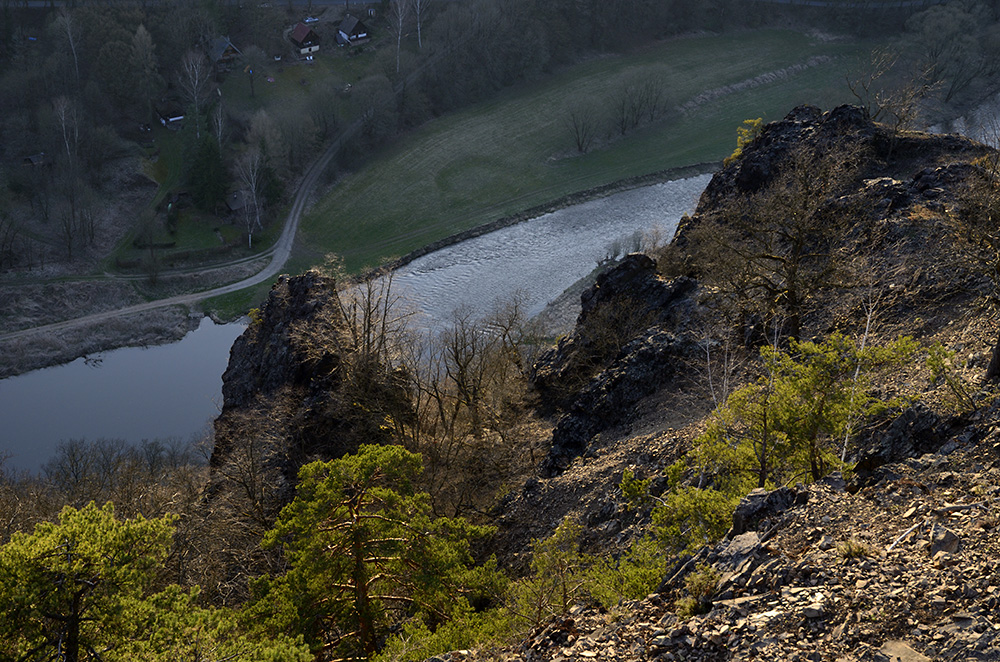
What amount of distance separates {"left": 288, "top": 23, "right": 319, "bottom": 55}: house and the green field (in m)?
21.1

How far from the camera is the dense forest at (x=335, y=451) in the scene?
17344 mm

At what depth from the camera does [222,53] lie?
344 ft

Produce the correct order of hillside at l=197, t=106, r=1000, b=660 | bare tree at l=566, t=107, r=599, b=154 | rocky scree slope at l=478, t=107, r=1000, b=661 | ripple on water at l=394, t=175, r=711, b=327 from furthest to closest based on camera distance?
bare tree at l=566, t=107, r=599, b=154 → ripple on water at l=394, t=175, r=711, b=327 → hillside at l=197, t=106, r=1000, b=660 → rocky scree slope at l=478, t=107, r=1000, b=661

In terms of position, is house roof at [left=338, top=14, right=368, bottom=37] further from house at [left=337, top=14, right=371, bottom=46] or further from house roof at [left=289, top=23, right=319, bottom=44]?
house roof at [left=289, top=23, right=319, bottom=44]

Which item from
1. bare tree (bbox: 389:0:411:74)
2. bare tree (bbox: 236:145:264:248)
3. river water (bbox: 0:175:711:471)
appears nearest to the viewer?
river water (bbox: 0:175:711:471)

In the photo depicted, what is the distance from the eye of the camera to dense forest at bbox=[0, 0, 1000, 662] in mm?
17344

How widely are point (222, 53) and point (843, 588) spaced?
10735 cm

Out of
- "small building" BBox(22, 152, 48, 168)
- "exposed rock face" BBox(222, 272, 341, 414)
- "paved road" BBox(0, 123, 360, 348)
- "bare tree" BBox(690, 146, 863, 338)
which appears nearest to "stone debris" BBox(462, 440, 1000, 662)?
"bare tree" BBox(690, 146, 863, 338)

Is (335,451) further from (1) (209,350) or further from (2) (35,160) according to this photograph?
(2) (35,160)

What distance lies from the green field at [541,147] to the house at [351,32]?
19677 mm

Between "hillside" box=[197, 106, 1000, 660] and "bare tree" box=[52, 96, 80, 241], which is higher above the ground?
"bare tree" box=[52, 96, 80, 241]

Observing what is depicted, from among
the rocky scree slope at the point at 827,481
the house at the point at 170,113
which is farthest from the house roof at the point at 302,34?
the rocky scree slope at the point at 827,481

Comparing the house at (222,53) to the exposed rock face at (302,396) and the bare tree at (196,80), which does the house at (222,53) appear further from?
the exposed rock face at (302,396)

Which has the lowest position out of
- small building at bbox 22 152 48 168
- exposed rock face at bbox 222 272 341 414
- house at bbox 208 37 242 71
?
exposed rock face at bbox 222 272 341 414
